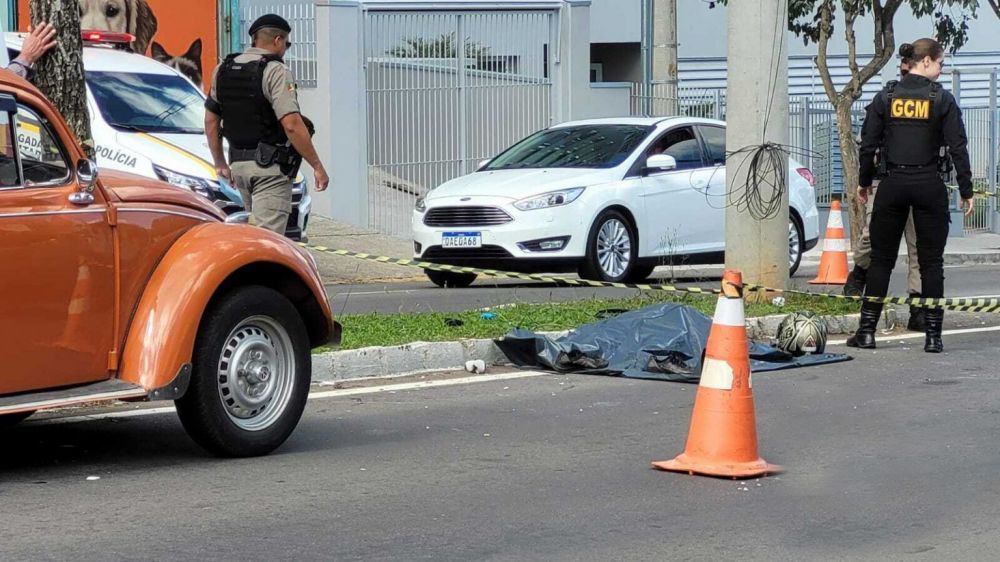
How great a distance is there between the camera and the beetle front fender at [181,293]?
665 centimetres

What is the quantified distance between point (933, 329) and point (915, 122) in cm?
138

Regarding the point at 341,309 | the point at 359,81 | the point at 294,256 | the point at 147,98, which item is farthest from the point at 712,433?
the point at 359,81

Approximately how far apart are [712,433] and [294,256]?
80.8 inches

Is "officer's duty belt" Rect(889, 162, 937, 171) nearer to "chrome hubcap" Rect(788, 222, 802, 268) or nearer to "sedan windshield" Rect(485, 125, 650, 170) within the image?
"sedan windshield" Rect(485, 125, 650, 170)

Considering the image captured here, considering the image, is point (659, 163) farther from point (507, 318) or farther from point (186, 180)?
point (507, 318)

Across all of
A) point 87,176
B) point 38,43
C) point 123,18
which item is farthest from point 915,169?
point 123,18

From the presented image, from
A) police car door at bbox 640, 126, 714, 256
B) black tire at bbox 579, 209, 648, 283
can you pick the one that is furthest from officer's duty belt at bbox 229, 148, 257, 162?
police car door at bbox 640, 126, 714, 256

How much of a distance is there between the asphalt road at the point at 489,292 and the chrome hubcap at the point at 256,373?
5219 millimetres

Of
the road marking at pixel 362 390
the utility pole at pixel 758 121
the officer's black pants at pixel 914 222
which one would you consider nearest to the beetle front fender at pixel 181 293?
the road marking at pixel 362 390

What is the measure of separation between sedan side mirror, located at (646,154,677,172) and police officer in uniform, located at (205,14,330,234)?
6194 mm

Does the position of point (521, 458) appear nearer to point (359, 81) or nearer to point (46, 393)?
point (46, 393)

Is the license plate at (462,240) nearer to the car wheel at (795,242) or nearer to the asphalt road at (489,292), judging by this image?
the asphalt road at (489,292)

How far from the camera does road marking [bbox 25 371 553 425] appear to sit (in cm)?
816

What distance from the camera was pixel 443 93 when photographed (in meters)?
22.0
